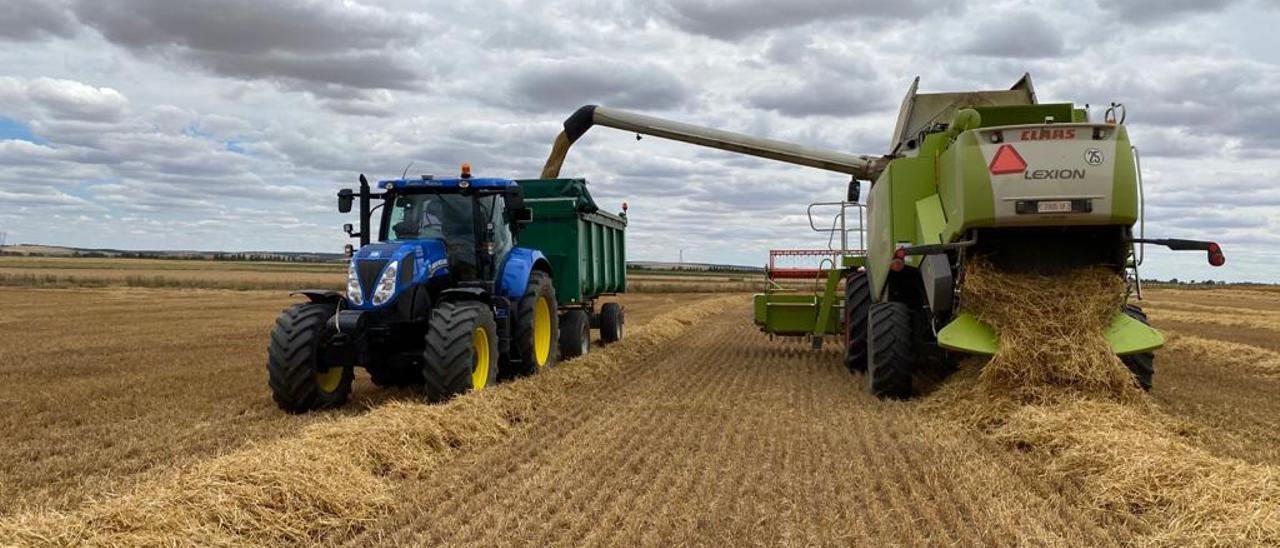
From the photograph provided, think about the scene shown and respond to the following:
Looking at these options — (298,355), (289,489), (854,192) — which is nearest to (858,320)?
(854,192)

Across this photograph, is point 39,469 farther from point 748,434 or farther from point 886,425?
point 886,425

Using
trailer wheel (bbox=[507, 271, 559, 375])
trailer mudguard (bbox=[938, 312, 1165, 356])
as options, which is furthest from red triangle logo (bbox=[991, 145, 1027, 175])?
trailer wheel (bbox=[507, 271, 559, 375])

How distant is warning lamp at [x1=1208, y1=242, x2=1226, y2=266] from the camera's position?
22.5 ft

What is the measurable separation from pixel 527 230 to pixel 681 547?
8.28m

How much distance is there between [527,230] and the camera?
38.8 feet

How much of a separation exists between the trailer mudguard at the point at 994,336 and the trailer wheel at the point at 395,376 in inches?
199

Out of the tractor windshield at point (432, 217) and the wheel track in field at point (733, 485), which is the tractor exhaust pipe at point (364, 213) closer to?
the tractor windshield at point (432, 217)

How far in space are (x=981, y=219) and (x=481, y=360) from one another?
4536 millimetres

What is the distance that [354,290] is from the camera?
7531 millimetres

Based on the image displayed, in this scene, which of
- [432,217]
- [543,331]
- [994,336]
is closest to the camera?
[994,336]

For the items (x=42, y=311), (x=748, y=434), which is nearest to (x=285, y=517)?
(x=748, y=434)

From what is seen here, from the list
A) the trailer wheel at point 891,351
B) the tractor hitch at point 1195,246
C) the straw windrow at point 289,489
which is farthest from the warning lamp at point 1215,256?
the straw windrow at point 289,489

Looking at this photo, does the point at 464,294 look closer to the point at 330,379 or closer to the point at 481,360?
the point at 481,360

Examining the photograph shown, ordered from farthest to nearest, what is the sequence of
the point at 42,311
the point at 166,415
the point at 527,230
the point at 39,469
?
the point at 42,311, the point at 527,230, the point at 166,415, the point at 39,469
